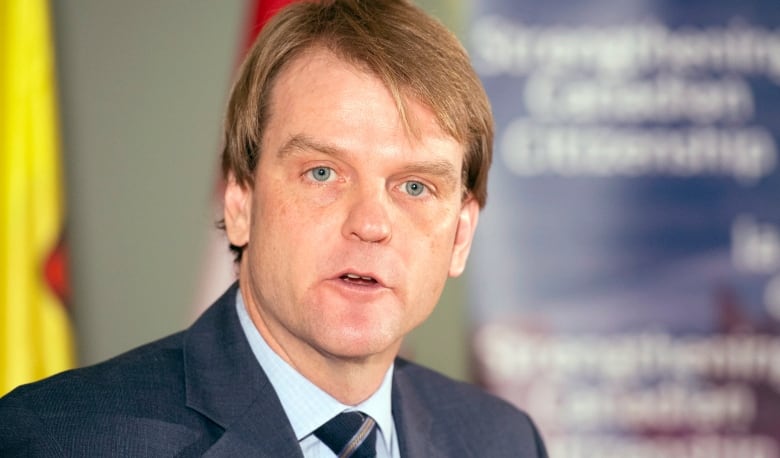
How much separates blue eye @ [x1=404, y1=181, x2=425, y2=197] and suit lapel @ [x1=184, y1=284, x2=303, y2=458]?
1.38 feet

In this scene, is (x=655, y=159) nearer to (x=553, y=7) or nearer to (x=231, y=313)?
(x=553, y=7)

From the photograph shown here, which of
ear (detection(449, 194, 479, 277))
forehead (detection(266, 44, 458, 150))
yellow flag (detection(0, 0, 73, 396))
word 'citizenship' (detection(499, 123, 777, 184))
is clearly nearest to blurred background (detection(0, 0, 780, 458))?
word 'citizenship' (detection(499, 123, 777, 184))

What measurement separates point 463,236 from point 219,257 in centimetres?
163

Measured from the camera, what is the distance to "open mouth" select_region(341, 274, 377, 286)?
1.77m

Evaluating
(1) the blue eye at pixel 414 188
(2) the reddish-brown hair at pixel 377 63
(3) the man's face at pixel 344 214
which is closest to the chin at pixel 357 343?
(3) the man's face at pixel 344 214

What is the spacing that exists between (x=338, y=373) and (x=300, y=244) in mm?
271

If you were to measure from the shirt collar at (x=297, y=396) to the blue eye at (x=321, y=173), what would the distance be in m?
0.34

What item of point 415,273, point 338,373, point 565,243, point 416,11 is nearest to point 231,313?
point 338,373

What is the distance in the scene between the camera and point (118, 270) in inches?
141

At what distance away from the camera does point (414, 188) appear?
1.87 meters

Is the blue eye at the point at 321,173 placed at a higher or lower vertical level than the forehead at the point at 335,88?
lower

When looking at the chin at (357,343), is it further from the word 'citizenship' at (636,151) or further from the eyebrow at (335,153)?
the word 'citizenship' at (636,151)

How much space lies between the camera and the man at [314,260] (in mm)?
1739

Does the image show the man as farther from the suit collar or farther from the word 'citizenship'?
the word 'citizenship'
